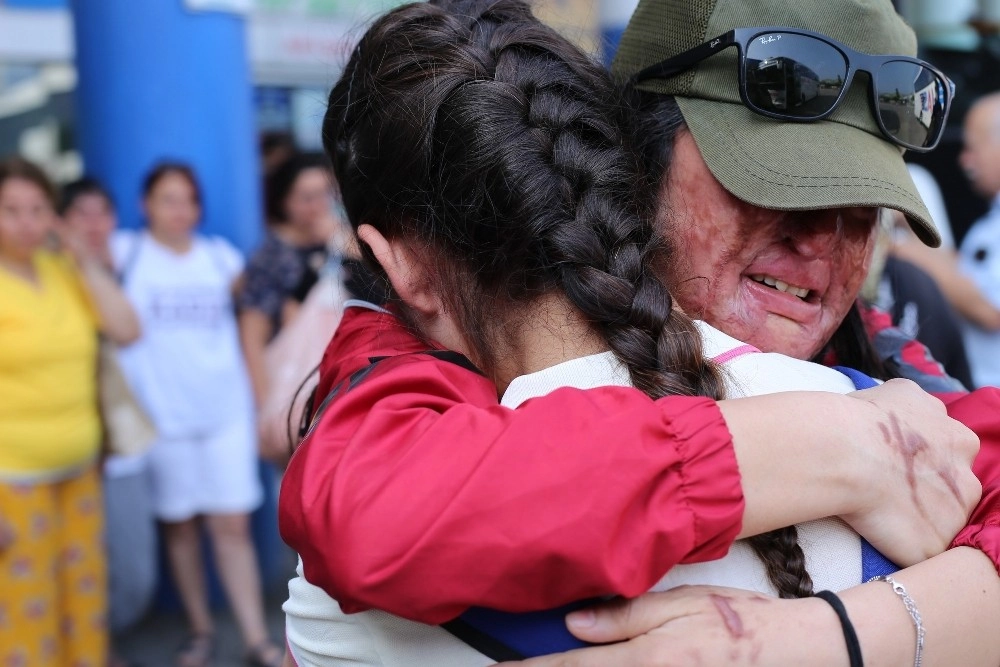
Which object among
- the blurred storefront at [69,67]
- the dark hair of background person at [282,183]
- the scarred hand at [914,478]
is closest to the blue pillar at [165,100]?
the dark hair of background person at [282,183]

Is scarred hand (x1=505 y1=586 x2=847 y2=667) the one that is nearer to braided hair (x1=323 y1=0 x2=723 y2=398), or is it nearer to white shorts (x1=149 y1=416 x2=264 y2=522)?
braided hair (x1=323 y1=0 x2=723 y2=398)

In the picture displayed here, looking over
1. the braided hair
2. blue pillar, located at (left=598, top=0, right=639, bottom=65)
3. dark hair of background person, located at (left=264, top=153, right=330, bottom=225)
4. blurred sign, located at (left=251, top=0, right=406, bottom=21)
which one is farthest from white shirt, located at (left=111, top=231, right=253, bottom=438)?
the braided hair

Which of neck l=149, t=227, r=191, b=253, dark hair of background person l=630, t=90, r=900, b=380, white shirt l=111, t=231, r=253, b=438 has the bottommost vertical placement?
white shirt l=111, t=231, r=253, b=438

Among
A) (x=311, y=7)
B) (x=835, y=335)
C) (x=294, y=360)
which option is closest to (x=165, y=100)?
(x=294, y=360)

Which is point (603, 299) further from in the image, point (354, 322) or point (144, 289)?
point (144, 289)

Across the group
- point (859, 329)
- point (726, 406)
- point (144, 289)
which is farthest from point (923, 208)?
point (144, 289)

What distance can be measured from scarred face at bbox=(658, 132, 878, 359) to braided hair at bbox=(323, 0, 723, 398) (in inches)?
2.2

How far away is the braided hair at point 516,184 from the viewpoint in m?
1.22

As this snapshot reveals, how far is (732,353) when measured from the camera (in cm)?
126

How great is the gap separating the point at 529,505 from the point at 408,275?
430 millimetres

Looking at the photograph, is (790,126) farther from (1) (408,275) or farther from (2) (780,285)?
(1) (408,275)

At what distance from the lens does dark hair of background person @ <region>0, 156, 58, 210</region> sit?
432cm

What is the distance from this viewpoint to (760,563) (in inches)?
46.8

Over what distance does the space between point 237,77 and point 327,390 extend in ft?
14.5
